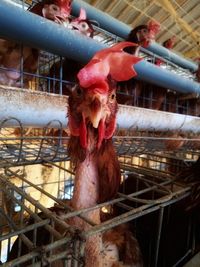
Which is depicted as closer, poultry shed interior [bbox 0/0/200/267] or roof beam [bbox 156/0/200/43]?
poultry shed interior [bbox 0/0/200/267]

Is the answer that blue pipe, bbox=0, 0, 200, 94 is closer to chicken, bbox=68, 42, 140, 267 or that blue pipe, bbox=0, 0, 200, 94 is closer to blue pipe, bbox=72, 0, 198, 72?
chicken, bbox=68, 42, 140, 267

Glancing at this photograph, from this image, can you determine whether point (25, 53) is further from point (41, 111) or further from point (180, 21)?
point (180, 21)

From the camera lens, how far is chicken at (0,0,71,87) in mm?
1386

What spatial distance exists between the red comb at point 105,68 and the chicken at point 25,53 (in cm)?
86

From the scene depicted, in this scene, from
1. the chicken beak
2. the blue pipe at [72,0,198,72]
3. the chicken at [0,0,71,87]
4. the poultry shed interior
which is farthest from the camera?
the blue pipe at [72,0,198,72]

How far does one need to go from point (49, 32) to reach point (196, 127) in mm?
1367

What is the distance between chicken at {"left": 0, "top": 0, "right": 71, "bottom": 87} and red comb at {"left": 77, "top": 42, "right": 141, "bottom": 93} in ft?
2.82

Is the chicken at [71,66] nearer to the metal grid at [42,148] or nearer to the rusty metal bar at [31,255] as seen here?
the metal grid at [42,148]

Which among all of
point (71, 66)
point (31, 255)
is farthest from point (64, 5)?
point (31, 255)

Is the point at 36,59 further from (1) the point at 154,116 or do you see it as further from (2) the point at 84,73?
(2) the point at 84,73

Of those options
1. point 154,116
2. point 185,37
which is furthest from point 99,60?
point 185,37

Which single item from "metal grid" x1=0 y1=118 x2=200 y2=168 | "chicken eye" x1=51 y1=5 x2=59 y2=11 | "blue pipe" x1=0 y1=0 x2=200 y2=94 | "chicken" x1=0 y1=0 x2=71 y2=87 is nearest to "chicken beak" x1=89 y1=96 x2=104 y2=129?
"metal grid" x1=0 y1=118 x2=200 y2=168

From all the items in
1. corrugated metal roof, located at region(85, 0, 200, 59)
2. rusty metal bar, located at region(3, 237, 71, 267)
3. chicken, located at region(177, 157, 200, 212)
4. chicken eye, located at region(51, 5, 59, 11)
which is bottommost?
chicken, located at region(177, 157, 200, 212)

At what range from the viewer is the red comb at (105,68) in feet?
1.79
